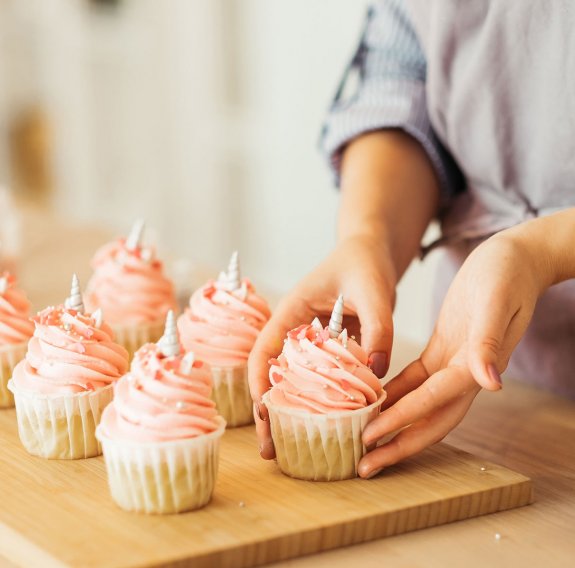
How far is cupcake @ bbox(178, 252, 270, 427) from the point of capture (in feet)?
5.63

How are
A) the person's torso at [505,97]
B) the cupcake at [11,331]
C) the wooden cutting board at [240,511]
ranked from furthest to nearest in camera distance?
1. the cupcake at [11,331]
2. the person's torso at [505,97]
3. the wooden cutting board at [240,511]

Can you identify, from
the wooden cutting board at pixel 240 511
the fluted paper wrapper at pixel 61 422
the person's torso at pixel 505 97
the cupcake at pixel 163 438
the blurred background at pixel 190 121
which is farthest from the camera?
the blurred background at pixel 190 121

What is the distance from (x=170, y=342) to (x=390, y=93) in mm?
834

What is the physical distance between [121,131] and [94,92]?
0.83 feet

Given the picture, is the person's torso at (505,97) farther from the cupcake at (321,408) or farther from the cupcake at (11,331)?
the cupcake at (11,331)

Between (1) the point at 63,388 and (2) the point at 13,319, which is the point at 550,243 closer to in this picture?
(1) the point at 63,388

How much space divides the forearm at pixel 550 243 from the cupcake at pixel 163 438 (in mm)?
495

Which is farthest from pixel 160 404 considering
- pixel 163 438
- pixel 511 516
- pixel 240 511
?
pixel 511 516

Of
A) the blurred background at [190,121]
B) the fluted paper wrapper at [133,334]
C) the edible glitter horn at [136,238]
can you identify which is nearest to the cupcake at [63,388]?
the fluted paper wrapper at [133,334]

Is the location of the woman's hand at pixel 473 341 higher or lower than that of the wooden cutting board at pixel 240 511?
higher

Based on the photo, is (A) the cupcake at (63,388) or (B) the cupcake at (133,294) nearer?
(A) the cupcake at (63,388)

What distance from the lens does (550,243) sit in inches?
59.3

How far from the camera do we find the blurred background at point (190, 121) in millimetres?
4836

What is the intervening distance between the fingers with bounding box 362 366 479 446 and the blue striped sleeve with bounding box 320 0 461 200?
69 cm
